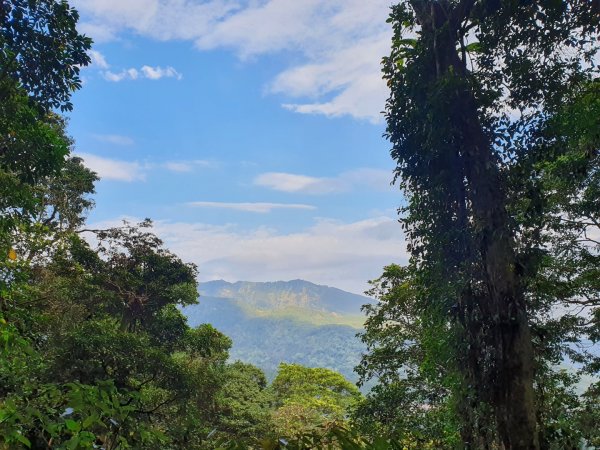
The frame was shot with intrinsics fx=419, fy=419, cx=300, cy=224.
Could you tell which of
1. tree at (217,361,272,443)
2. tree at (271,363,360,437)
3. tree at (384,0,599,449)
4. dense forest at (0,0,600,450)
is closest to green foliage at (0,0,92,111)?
dense forest at (0,0,600,450)

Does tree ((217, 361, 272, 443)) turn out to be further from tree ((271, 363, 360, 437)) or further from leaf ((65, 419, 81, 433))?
leaf ((65, 419, 81, 433))

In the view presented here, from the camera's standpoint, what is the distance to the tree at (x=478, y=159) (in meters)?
5.71

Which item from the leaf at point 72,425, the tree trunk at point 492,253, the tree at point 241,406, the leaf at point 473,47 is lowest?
the tree at point 241,406

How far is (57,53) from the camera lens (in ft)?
19.7

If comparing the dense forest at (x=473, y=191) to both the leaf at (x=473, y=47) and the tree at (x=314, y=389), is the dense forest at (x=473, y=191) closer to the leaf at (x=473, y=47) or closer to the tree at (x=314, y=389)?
the leaf at (x=473, y=47)

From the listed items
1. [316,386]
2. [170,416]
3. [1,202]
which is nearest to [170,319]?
[170,416]

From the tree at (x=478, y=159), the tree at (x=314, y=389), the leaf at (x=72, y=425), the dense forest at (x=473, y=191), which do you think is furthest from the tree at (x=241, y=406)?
the leaf at (x=72, y=425)

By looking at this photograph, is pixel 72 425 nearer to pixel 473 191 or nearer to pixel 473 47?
pixel 473 191

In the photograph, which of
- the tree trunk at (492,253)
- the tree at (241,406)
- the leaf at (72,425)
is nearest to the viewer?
the leaf at (72,425)

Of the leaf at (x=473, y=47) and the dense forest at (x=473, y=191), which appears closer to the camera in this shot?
the dense forest at (x=473, y=191)

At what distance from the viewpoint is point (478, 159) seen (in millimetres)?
6430

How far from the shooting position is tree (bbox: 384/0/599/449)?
18.7ft

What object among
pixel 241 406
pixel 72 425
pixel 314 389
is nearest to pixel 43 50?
pixel 72 425

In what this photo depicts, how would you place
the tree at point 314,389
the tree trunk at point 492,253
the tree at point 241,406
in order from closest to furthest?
the tree trunk at point 492,253 < the tree at point 241,406 < the tree at point 314,389
